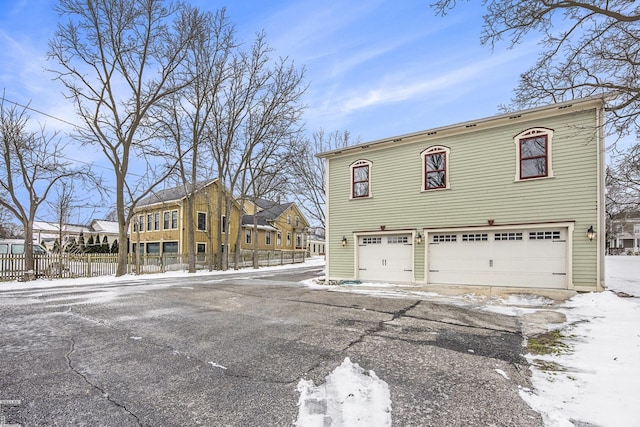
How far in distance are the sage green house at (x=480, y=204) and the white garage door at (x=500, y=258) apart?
0.03 meters

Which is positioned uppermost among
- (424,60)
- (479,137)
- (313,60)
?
(313,60)

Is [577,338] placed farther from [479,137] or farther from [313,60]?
[313,60]

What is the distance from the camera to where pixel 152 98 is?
17.9 meters

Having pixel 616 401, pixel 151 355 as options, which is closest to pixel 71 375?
pixel 151 355

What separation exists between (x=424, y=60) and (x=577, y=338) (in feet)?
37.7

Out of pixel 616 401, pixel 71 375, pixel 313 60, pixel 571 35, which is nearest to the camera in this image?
pixel 616 401

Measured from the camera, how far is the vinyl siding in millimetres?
9219

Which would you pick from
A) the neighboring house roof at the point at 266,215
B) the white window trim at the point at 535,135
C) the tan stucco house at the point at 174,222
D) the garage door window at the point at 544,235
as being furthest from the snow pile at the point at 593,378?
the neighboring house roof at the point at 266,215

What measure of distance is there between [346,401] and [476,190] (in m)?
9.44

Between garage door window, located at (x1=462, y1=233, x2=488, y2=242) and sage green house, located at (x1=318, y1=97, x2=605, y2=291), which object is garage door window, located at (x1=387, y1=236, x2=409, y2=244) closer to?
sage green house, located at (x1=318, y1=97, x2=605, y2=291)

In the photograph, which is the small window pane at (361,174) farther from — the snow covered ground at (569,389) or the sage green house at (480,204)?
the snow covered ground at (569,389)

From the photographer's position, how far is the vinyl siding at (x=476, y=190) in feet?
30.2

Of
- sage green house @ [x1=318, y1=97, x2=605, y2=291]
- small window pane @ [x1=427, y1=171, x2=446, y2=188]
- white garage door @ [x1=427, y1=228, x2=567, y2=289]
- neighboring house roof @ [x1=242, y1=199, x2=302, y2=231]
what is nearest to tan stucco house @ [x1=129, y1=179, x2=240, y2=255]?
neighboring house roof @ [x1=242, y1=199, x2=302, y2=231]

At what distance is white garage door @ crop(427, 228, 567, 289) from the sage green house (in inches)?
1.1
